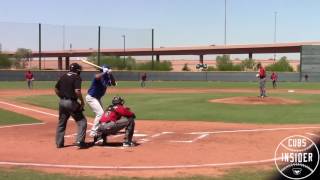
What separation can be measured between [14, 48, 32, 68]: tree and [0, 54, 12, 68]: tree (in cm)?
186

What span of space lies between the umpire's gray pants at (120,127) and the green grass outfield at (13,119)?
5.58 m

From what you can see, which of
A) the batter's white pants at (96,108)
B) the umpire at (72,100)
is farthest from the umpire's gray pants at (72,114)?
the batter's white pants at (96,108)

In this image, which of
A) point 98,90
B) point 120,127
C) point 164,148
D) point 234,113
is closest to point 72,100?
point 98,90

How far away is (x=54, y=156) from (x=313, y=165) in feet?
16.7

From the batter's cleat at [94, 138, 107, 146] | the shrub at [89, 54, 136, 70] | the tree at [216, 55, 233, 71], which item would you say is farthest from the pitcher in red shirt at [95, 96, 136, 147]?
the tree at [216, 55, 233, 71]

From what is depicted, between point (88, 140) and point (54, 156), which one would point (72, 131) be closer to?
point (88, 140)

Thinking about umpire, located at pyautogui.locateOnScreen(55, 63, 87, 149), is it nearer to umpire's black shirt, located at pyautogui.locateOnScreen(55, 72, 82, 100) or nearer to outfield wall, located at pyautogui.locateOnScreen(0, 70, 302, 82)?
umpire's black shirt, located at pyautogui.locateOnScreen(55, 72, 82, 100)

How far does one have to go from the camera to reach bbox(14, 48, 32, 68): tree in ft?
195

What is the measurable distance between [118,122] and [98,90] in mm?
1088

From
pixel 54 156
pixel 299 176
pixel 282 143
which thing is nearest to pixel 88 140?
pixel 54 156

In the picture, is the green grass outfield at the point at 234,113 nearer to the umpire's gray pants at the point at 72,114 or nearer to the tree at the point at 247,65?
the umpire's gray pants at the point at 72,114

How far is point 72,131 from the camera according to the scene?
1413 centimetres

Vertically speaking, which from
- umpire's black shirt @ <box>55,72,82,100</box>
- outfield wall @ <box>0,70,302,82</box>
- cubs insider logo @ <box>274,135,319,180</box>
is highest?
umpire's black shirt @ <box>55,72,82,100</box>

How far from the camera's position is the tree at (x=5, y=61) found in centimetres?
5755
